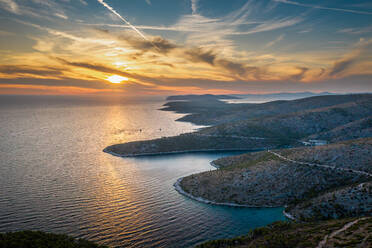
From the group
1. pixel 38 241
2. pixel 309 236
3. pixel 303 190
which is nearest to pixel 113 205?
pixel 38 241

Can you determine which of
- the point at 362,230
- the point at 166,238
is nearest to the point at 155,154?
the point at 166,238

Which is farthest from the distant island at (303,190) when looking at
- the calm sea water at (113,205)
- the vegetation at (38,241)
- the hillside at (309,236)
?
the vegetation at (38,241)

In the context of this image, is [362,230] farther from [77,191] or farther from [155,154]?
[155,154]

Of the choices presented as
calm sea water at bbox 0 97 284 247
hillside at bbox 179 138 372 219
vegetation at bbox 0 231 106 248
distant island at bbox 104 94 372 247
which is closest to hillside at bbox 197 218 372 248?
distant island at bbox 104 94 372 247

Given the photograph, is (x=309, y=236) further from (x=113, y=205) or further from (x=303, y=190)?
(x=113, y=205)

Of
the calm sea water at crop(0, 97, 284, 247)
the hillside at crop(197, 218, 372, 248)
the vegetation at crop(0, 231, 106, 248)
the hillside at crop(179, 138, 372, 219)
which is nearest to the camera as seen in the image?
the hillside at crop(197, 218, 372, 248)

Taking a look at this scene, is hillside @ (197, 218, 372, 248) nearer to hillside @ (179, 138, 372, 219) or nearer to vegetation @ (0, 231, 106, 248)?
hillside @ (179, 138, 372, 219)

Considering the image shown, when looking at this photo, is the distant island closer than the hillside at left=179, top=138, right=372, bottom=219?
Yes

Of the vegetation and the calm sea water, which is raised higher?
the vegetation
